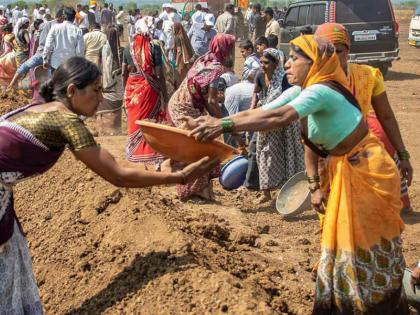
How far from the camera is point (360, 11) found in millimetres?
16594

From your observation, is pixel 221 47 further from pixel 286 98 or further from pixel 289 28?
pixel 289 28

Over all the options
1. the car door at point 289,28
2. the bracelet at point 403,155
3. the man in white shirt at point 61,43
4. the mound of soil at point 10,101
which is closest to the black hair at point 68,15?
the man in white shirt at point 61,43

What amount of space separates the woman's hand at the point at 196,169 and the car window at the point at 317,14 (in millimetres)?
13617

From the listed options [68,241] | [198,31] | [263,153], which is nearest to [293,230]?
[263,153]

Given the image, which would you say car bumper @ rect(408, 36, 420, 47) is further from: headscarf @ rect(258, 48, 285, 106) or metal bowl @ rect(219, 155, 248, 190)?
headscarf @ rect(258, 48, 285, 106)

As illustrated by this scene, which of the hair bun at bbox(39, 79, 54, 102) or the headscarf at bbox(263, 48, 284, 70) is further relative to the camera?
the headscarf at bbox(263, 48, 284, 70)

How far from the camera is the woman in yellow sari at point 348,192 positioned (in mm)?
3688

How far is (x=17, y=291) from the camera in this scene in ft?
11.8

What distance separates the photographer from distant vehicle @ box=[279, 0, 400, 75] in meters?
16.5

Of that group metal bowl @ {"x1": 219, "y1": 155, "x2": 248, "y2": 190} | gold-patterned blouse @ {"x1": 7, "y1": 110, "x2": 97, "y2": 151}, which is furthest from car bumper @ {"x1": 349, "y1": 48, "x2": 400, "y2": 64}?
gold-patterned blouse @ {"x1": 7, "y1": 110, "x2": 97, "y2": 151}

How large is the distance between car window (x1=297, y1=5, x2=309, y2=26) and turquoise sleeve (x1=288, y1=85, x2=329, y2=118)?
14292mm

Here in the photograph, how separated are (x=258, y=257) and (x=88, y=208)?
5.45 ft

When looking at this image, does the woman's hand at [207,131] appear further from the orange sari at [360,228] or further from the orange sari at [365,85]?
the orange sari at [365,85]

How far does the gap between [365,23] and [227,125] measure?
13718mm
